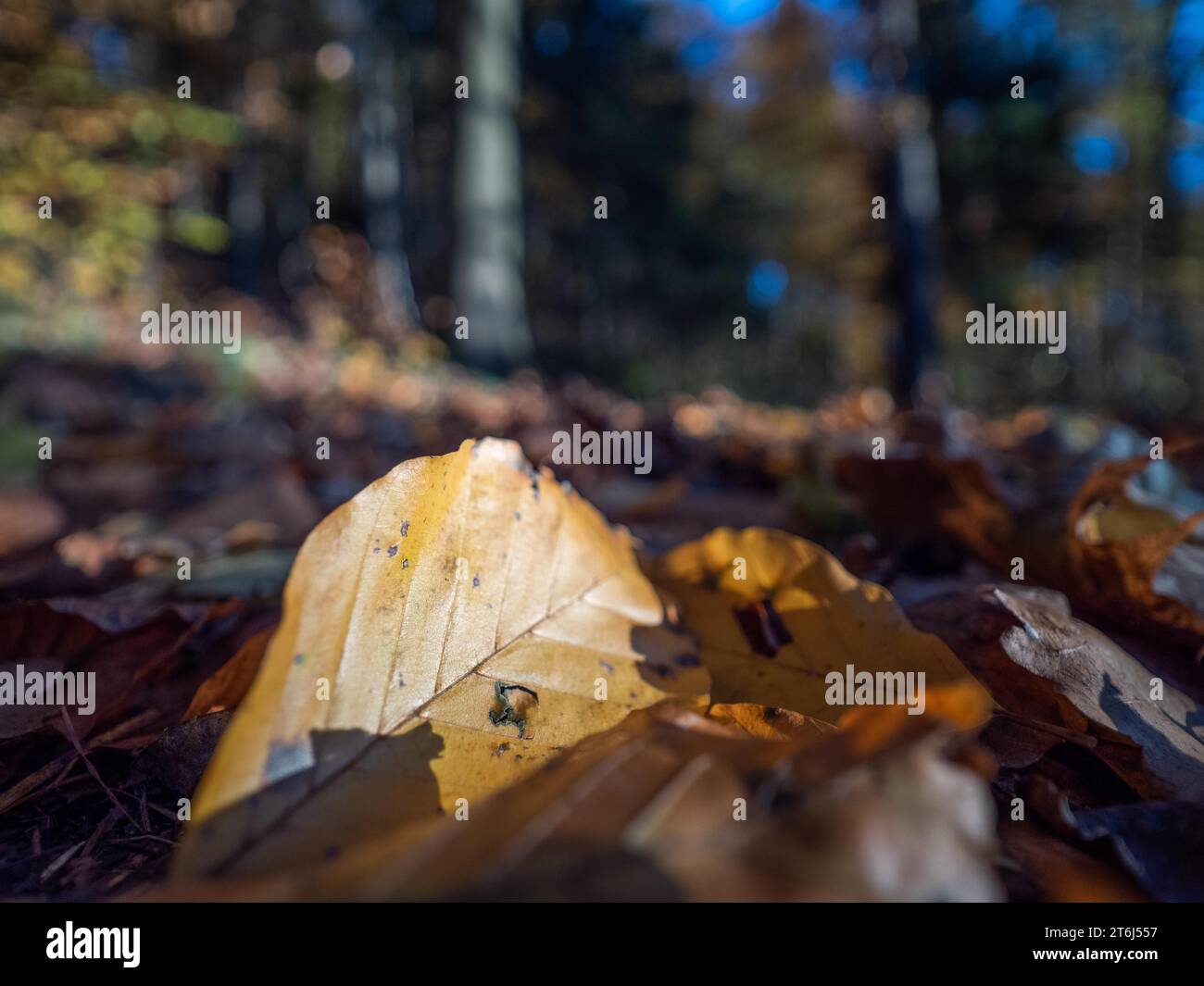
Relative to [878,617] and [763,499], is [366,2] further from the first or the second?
[878,617]

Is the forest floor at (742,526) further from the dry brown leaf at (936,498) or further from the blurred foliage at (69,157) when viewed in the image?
the blurred foliage at (69,157)

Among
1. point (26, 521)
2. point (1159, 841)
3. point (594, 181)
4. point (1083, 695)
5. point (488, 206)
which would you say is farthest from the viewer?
point (594, 181)

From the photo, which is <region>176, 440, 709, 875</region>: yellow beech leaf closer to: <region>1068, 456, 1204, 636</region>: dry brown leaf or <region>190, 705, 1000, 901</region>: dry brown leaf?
<region>190, 705, 1000, 901</region>: dry brown leaf

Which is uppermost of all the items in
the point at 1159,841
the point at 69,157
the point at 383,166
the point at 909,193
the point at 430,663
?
the point at 383,166

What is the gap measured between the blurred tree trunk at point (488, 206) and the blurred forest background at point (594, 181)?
0.03 meters

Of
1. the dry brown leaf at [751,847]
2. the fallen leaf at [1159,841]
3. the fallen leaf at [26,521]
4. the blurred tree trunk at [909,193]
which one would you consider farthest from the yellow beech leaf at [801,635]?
the blurred tree trunk at [909,193]

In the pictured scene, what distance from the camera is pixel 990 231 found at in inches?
619

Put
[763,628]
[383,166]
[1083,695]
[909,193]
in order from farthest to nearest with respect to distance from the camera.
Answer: [383,166], [909,193], [763,628], [1083,695]

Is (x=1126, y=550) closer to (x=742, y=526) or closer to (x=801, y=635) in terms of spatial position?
(x=801, y=635)

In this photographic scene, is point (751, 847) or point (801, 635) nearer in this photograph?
point (751, 847)

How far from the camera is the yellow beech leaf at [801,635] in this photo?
2.21ft

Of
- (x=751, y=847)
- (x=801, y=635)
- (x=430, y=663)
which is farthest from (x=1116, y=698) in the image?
(x=430, y=663)

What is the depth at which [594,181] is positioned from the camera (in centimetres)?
1800

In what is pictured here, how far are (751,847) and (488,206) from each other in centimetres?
805
